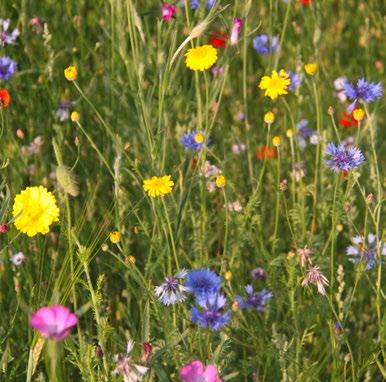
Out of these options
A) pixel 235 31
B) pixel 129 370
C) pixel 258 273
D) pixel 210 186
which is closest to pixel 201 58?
pixel 235 31

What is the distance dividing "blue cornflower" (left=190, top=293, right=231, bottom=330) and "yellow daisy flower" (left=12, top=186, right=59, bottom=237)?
0.79ft

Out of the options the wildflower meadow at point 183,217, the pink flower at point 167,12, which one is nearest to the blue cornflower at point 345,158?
the wildflower meadow at point 183,217

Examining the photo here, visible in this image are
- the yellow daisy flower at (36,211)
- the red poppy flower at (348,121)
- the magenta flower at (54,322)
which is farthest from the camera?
the red poppy flower at (348,121)

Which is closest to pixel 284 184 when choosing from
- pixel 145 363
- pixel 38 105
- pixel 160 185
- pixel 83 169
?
pixel 160 185

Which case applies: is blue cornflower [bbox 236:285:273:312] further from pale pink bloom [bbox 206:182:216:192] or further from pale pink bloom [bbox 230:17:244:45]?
pale pink bloom [bbox 230:17:244:45]

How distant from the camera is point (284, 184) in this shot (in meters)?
1.39

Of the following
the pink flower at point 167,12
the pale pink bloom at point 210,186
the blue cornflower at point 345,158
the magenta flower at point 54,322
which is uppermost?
the pink flower at point 167,12

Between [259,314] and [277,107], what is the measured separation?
0.98 meters

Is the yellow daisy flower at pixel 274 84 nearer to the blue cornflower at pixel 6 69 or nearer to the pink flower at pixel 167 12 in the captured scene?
the pink flower at pixel 167 12

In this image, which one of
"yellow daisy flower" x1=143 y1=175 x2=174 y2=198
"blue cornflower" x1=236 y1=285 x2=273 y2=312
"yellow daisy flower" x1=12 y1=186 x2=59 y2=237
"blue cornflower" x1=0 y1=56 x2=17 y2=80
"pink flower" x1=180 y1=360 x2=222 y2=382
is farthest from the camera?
"blue cornflower" x1=0 y1=56 x2=17 y2=80

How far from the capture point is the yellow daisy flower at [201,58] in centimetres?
144

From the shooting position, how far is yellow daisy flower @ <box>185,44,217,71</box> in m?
1.44

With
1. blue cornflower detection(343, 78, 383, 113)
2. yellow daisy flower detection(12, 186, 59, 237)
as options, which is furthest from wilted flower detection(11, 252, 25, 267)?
blue cornflower detection(343, 78, 383, 113)

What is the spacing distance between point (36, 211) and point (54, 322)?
1.23 ft
